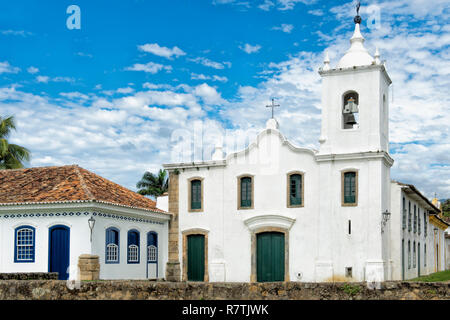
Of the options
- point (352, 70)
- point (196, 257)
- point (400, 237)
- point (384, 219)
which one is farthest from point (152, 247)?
point (352, 70)

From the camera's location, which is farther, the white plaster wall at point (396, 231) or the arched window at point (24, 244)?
the white plaster wall at point (396, 231)

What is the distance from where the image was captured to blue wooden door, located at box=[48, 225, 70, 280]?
21.2 metres

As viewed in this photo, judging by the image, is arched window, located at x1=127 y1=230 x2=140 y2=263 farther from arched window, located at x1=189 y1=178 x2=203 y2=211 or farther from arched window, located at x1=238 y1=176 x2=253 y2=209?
arched window, located at x1=238 y1=176 x2=253 y2=209

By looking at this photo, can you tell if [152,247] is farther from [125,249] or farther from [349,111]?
[349,111]

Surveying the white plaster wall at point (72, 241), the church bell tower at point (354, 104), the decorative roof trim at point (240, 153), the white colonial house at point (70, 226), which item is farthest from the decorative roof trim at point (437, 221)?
the white plaster wall at point (72, 241)

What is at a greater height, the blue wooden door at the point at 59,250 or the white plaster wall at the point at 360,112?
the white plaster wall at the point at 360,112

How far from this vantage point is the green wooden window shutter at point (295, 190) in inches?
922

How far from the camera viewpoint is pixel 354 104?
76.2 ft

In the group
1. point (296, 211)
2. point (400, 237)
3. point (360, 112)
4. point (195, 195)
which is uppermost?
point (360, 112)

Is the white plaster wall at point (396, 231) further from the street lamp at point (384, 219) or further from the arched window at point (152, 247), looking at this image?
the arched window at point (152, 247)

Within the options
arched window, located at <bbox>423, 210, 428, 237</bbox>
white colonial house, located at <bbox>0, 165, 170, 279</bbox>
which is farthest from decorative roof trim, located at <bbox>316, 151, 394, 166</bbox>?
arched window, located at <bbox>423, 210, 428, 237</bbox>

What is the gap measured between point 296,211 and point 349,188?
2.18m
